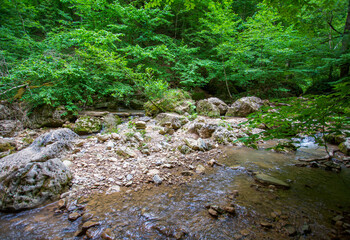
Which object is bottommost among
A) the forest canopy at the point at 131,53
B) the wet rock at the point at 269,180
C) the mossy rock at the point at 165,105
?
the wet rock at the point at 269,180

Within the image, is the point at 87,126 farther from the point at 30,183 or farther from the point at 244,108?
the point at 244,108

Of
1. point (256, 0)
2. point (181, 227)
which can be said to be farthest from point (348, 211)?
point (256, 0)

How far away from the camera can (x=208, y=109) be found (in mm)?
8164

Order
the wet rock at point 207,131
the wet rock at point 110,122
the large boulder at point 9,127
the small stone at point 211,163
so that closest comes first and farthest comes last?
the small stone at point 211,163, the wet rock at point 207,131, the large boulder at point 9,127, the wet rock at point 110,122

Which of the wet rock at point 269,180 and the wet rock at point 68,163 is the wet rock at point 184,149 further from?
the wet rock at point 68,163

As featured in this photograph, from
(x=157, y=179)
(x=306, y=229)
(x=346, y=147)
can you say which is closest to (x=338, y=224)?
(x=306, y=229)

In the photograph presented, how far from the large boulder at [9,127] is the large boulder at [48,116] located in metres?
0.43

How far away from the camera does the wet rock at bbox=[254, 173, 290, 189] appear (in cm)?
244

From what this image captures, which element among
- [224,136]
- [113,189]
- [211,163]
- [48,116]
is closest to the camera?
[113,189]

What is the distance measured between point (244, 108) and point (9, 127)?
37.8 feet

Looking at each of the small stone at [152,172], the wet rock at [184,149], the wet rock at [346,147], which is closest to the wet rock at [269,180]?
the wet rock at [184,149]

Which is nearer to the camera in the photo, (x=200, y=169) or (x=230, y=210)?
(x=230, y=210)

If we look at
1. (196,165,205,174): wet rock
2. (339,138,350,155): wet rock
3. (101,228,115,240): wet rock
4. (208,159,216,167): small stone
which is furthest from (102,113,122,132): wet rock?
(339,138,350,155): wet rock

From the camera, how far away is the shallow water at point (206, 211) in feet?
5.31
